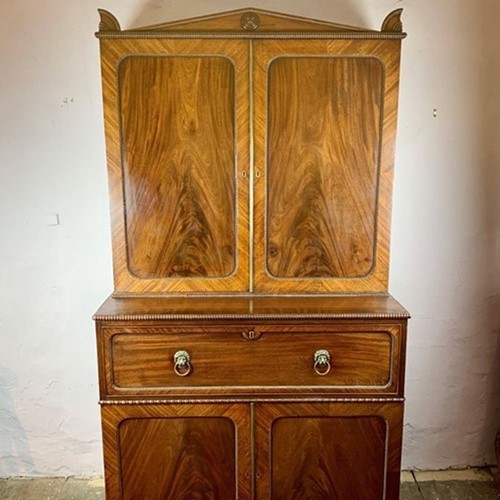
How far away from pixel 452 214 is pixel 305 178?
2.41ft

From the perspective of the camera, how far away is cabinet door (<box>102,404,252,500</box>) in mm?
1435

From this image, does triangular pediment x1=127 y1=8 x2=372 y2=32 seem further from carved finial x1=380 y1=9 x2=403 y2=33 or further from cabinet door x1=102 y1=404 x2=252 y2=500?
cabinet door x1=102 y1=404 x2=252 y2=500

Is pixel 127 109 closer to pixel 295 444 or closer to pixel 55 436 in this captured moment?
pixel 295 444

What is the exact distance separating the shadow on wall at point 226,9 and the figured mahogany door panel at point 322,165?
1.14ft

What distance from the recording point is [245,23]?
59.2 inches

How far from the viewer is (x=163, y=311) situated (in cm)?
143

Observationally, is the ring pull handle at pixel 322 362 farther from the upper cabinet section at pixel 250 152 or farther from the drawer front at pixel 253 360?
the upper cabinet section at pixel 250 152

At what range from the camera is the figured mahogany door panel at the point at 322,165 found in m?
1.54

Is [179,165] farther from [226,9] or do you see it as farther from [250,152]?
[226,9]

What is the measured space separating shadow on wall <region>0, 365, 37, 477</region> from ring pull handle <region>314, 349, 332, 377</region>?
1.38 m

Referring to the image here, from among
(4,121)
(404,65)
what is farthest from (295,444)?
(4,121)

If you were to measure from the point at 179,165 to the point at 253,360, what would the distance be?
725 millimetres

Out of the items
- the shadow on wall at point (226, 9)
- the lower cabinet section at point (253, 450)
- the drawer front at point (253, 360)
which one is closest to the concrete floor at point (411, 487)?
the lower cabinet section at point (253, 450)

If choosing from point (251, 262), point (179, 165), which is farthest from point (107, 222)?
point (251, 262)
